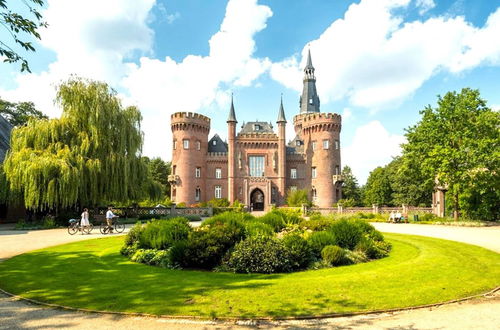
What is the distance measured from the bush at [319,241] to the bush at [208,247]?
2.68m

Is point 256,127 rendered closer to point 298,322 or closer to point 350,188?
point 350,188

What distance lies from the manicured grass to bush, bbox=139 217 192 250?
122 cm

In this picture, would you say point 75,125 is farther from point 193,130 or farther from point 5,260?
point 193,130

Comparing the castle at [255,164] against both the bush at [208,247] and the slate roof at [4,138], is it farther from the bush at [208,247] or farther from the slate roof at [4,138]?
the bush at [208,247]

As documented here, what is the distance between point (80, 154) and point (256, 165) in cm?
3067

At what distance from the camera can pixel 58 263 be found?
10438 mm

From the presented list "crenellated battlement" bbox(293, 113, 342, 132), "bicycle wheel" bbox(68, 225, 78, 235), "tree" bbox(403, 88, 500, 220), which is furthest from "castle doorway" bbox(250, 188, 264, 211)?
"bicycle wheel" bbox(68, 225, 78, 235)

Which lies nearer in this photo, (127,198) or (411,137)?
(127,198)

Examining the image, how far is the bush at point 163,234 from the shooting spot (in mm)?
11422

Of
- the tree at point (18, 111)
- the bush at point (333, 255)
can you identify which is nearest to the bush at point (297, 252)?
the bush at point (333, 255)

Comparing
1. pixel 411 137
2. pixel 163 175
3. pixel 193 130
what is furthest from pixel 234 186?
pixel 411 137

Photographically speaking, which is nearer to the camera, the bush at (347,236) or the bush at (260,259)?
the bush at (260,259)

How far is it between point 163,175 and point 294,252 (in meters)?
59.5

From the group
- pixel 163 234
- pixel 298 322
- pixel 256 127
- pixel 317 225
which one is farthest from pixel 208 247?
pixel 256 127
